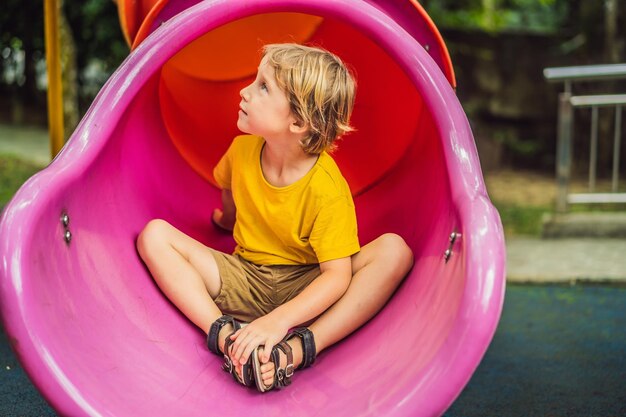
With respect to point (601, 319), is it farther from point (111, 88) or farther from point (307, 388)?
point (111, 88)

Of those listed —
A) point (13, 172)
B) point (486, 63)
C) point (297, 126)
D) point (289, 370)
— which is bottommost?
point (13, 172)

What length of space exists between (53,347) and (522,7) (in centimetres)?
875

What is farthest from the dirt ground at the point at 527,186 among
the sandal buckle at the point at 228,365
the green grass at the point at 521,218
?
the sandal buckle at the point at 228,365

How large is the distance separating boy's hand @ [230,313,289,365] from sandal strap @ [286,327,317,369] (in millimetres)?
32

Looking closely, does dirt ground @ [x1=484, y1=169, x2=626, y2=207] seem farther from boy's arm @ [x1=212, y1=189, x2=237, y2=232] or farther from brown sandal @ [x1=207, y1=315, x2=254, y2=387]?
brown sandal @ [x1=207, y1=315, x2=254, y2=387]

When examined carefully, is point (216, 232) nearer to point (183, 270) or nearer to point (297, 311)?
point (183, 270)

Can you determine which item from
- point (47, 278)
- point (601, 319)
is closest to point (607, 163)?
point (601, 319)

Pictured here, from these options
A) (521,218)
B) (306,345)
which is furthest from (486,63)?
(306,345)

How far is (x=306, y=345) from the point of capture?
149 centimetres

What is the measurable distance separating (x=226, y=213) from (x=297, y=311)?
51 centimetres

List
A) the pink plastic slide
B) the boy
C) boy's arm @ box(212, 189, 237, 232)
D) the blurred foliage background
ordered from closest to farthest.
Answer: the pink plastic slide, the boy, boy's arm @ box(212, 189, 237, 232), the blurred foliage background

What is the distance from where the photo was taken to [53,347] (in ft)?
3.90

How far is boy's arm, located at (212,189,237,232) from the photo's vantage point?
1.92 m

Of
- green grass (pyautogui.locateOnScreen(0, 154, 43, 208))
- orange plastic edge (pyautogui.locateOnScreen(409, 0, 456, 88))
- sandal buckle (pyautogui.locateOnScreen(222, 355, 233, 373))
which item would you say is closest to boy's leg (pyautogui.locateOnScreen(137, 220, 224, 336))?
sandal buckle (pyautogui.locateOnScreen(222, 355, 233, 373))
